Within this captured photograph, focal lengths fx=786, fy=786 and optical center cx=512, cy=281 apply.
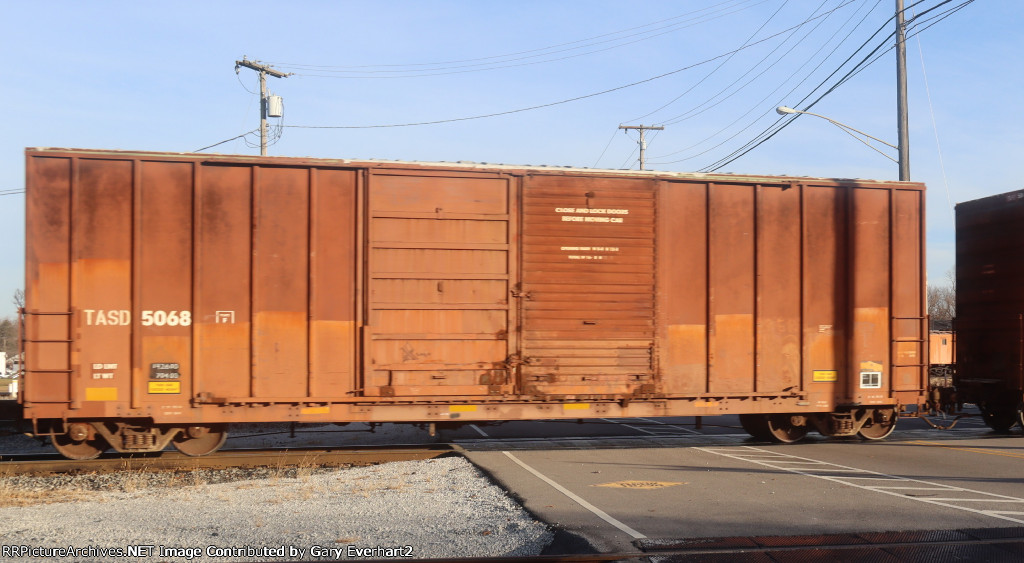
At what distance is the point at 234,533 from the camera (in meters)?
7.24

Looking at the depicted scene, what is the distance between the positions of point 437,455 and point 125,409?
456 cm

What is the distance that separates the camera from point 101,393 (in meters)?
10.9

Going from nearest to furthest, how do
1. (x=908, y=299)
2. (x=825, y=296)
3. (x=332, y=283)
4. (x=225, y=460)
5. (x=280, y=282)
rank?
(x=280, y=282), (x=332, y=283), (x=225, y=460), (x=825, y=296), (x=908, y=299)

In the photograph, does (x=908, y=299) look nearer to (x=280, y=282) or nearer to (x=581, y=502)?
(x=581, y=502)

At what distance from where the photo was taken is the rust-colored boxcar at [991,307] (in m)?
14.9

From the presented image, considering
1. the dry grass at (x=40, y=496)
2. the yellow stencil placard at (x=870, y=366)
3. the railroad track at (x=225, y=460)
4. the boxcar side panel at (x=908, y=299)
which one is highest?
the boxcar side panel at (x=908, y=299)

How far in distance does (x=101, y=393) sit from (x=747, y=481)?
8.76 metres

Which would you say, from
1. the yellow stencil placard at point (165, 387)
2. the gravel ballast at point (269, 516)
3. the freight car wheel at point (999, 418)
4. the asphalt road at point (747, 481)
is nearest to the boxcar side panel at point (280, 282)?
the yellow stencil placard at point (165, 387)

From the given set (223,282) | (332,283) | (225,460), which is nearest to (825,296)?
(332,283)

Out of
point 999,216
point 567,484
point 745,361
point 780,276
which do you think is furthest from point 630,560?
point 999,216

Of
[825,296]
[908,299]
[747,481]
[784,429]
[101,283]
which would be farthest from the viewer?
[784,429]

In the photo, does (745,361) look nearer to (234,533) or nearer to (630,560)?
(630,560)

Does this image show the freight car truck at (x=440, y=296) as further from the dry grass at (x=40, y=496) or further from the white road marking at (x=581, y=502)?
the dry grass at (x=40, y=496)

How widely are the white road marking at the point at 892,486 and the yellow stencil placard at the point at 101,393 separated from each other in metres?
9.00
